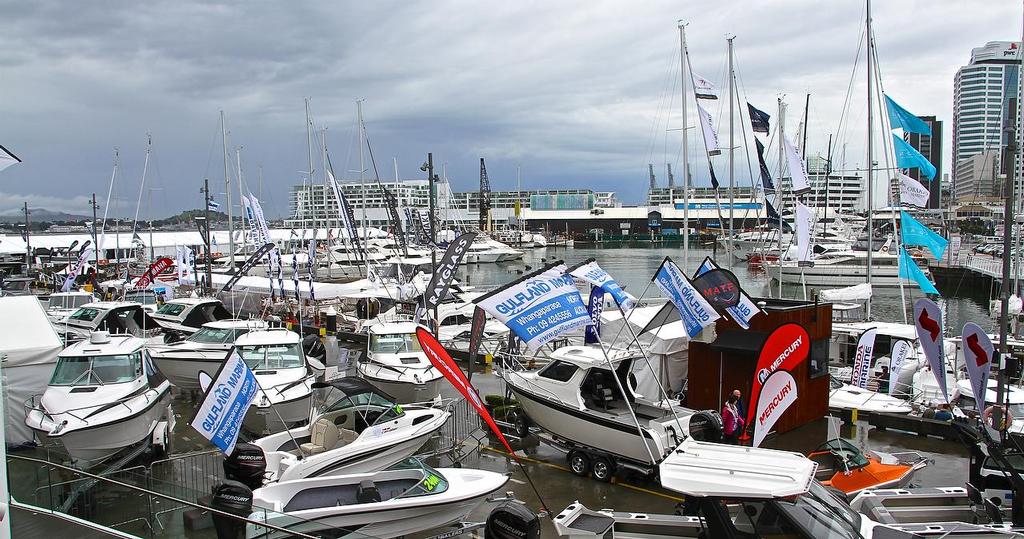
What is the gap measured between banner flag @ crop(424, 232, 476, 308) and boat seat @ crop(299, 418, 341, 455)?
409 inches

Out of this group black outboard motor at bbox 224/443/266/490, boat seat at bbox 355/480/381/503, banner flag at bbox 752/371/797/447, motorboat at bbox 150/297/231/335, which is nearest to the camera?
boat seat at bbox 355/480/381/503

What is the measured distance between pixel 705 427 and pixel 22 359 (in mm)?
12829

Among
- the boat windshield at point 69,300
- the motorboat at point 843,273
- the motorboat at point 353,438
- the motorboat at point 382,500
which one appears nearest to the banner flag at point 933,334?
the motorboat at point 382,500

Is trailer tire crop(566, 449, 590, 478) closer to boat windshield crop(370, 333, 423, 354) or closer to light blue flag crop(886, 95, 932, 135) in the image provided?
boat windshield crop(370, 333, 423, 354)

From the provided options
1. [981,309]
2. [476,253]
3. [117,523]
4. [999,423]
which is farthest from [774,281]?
[117,523]

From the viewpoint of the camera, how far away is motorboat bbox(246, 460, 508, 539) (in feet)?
28.9

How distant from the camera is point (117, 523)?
8.14 meters

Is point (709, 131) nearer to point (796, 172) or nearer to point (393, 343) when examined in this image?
point (796, 172)

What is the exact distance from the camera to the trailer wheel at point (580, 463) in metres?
12.4

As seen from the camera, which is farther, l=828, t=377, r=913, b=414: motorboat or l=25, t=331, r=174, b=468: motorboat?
l=828, t=377, r=913, b=414: motorboat

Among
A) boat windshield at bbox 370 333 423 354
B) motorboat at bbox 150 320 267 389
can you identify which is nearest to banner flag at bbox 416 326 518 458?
boat windshield at bbox 370 333 423 354

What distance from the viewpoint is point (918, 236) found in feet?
73.6

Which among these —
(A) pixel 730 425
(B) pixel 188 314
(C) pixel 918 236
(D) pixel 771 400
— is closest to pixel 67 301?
(B) pixel 188 314

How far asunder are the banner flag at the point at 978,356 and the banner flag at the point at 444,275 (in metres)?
14.2
